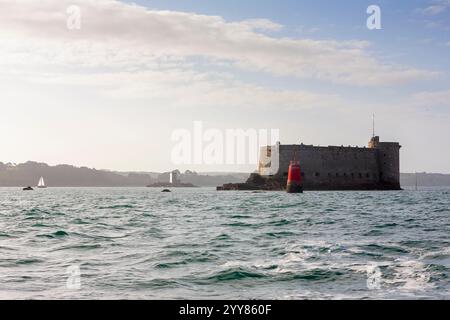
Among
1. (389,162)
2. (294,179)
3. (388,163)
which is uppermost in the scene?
(389,162)

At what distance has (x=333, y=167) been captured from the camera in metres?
104

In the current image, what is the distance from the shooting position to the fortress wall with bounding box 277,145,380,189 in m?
99.9

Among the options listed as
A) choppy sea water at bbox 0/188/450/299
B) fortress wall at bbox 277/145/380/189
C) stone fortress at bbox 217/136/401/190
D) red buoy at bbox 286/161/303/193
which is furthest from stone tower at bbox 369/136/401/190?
choppy sea water at bbox 0/188/450/299

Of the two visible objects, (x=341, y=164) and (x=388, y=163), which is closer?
(x=341, y=164)

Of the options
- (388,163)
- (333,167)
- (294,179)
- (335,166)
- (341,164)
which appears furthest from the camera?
(388,163)

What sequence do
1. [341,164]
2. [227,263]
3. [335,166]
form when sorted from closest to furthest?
1. [227,263]
2. [335,166]
3. [341,164]

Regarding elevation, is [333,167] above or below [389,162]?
below

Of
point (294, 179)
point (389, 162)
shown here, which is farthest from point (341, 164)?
point (294, 179)

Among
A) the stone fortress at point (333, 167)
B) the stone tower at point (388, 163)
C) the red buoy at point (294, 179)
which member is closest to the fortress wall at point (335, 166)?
the stone fortress at point (333, 167)

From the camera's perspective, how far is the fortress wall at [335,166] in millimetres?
99906

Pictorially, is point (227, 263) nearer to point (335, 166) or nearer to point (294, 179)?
point (294, 179)

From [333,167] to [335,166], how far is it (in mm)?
574

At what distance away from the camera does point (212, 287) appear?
991cm
